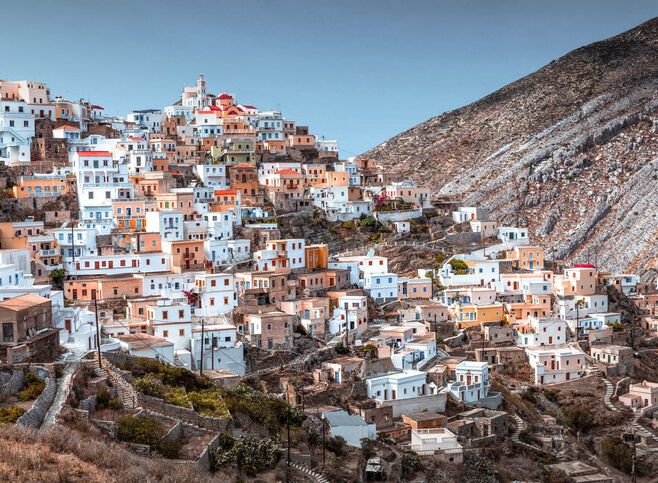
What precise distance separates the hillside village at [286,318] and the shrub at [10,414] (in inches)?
3.6

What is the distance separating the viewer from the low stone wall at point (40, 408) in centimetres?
2005

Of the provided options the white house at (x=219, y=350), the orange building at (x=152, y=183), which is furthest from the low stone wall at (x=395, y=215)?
the white house at (x=219, y=350)

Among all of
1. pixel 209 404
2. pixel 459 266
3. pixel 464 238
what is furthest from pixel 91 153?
pixel 209 404

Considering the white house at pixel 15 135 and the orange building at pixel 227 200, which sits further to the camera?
the white house at pixel 15 135

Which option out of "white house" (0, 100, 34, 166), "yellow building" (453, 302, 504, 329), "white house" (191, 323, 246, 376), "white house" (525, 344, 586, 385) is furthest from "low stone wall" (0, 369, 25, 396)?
"white house" (0, 100, 34, 166)

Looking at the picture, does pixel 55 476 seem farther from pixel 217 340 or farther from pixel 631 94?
pixel 631 94

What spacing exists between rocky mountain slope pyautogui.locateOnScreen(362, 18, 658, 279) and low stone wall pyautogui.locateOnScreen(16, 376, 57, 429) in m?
46.4

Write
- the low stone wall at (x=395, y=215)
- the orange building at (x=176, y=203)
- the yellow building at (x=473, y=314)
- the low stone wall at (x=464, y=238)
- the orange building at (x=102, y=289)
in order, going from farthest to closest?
the low stone wall at (x=395, y=215), the low stone wall at (x=464, y=238), the orange building at (x=176, y=203), the yellow building at (x=473, y=314), the orange building at (x=102, y=289)

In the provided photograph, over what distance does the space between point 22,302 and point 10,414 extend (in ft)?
27.2

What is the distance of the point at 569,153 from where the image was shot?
249ft

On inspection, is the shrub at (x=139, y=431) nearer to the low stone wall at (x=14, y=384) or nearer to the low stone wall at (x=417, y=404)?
the low stone wall at (x=14, y=384)

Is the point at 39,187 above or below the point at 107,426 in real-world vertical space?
above

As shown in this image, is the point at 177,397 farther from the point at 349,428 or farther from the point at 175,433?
the point at 349,428

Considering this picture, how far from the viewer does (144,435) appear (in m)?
21.4
